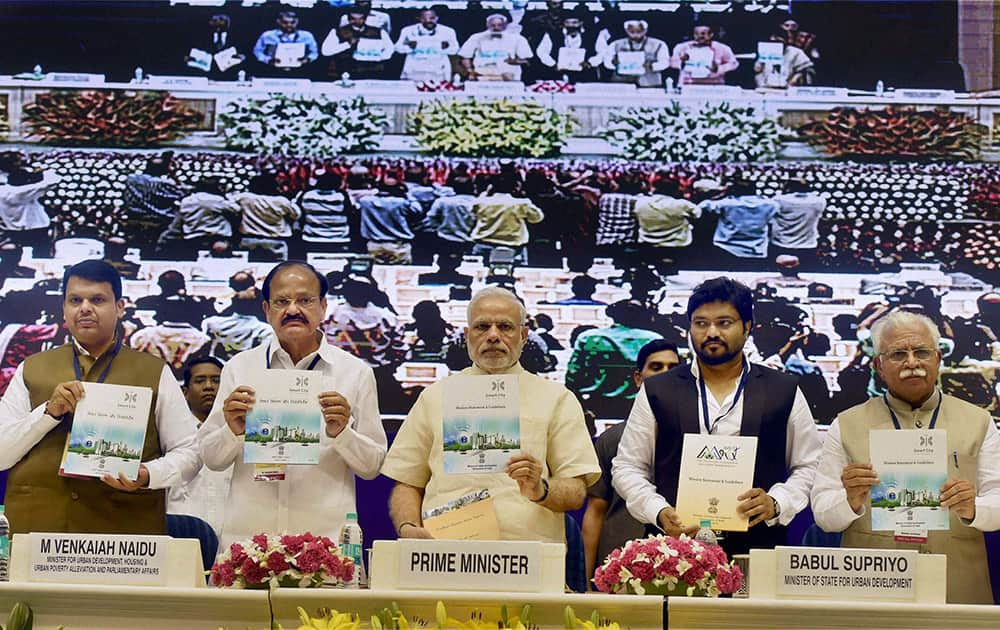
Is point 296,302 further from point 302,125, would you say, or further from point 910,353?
point 302,125

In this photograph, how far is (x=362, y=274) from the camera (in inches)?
240

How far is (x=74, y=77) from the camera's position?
249 inches

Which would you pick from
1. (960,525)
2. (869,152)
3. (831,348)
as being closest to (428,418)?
(960,525)

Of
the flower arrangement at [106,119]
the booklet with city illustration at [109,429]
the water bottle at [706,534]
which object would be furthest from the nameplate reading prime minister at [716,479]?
the flower arrangement at [106,119]

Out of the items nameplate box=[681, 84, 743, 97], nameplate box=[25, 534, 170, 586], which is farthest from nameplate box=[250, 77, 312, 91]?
nameplate box=[25, 534, 170, 586]

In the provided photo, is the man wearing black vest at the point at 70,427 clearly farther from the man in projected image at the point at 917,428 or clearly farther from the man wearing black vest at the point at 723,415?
the man in projected image at the point at 917,428

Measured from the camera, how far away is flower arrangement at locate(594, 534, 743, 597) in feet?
10.2

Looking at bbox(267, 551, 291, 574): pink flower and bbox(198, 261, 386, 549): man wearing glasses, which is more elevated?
bbox(198, 261, 386, 549): man wearing glasses

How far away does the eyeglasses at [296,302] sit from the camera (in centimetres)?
416

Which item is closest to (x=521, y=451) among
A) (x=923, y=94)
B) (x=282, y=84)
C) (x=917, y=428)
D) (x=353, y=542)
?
(x=353, y=542)

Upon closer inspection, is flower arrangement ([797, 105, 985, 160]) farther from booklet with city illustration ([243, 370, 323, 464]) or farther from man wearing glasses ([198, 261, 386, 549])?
booklet with city illustration ([243, 370, 323, 464])

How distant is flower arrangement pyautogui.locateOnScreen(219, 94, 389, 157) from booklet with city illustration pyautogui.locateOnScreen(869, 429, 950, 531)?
348 cm

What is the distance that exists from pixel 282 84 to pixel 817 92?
270 cm

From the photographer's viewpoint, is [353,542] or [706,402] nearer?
[353,542]
